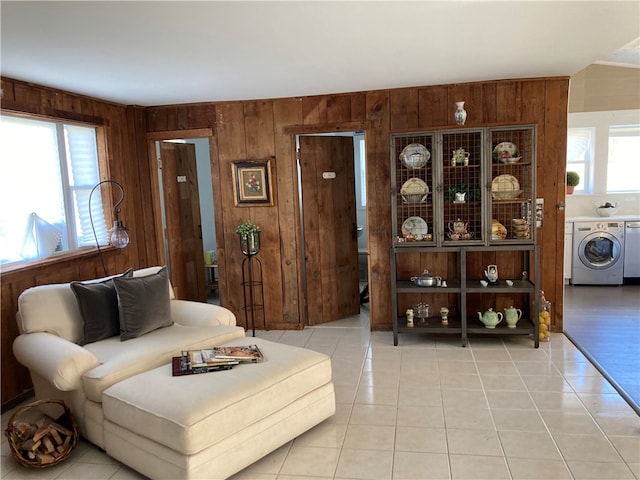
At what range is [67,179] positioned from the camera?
12.9ft

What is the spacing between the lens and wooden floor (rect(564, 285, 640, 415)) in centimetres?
345

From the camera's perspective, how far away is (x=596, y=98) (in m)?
6.54

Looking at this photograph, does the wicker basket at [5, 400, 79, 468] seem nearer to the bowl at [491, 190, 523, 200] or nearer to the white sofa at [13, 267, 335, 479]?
the white sofa at [13, 267, 335, 479]

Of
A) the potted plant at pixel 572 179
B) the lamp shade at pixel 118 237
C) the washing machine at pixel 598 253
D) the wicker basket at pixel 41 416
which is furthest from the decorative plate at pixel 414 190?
the potted plant at pixel 572 179

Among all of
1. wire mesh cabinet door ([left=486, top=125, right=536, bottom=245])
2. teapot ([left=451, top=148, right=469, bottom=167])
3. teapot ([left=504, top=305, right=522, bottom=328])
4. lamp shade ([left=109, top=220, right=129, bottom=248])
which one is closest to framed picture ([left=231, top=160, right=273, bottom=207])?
Answer: lamp shade ([left=109, top=220, right=129, bottom=248])

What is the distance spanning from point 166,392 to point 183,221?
320 centimetres

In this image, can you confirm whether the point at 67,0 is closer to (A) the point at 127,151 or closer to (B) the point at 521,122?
(A) the point at 127,151

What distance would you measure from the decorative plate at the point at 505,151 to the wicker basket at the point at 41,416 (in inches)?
143

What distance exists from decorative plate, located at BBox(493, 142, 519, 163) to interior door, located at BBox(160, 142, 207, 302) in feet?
10.6

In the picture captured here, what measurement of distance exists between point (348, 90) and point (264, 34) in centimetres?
173

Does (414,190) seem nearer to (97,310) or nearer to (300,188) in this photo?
(300,188)

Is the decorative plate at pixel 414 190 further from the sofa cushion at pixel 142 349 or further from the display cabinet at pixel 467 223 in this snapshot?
the sofa cushion at pixel 142 349

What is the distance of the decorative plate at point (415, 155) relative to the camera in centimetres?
415

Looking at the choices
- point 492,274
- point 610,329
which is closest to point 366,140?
point 492,274
